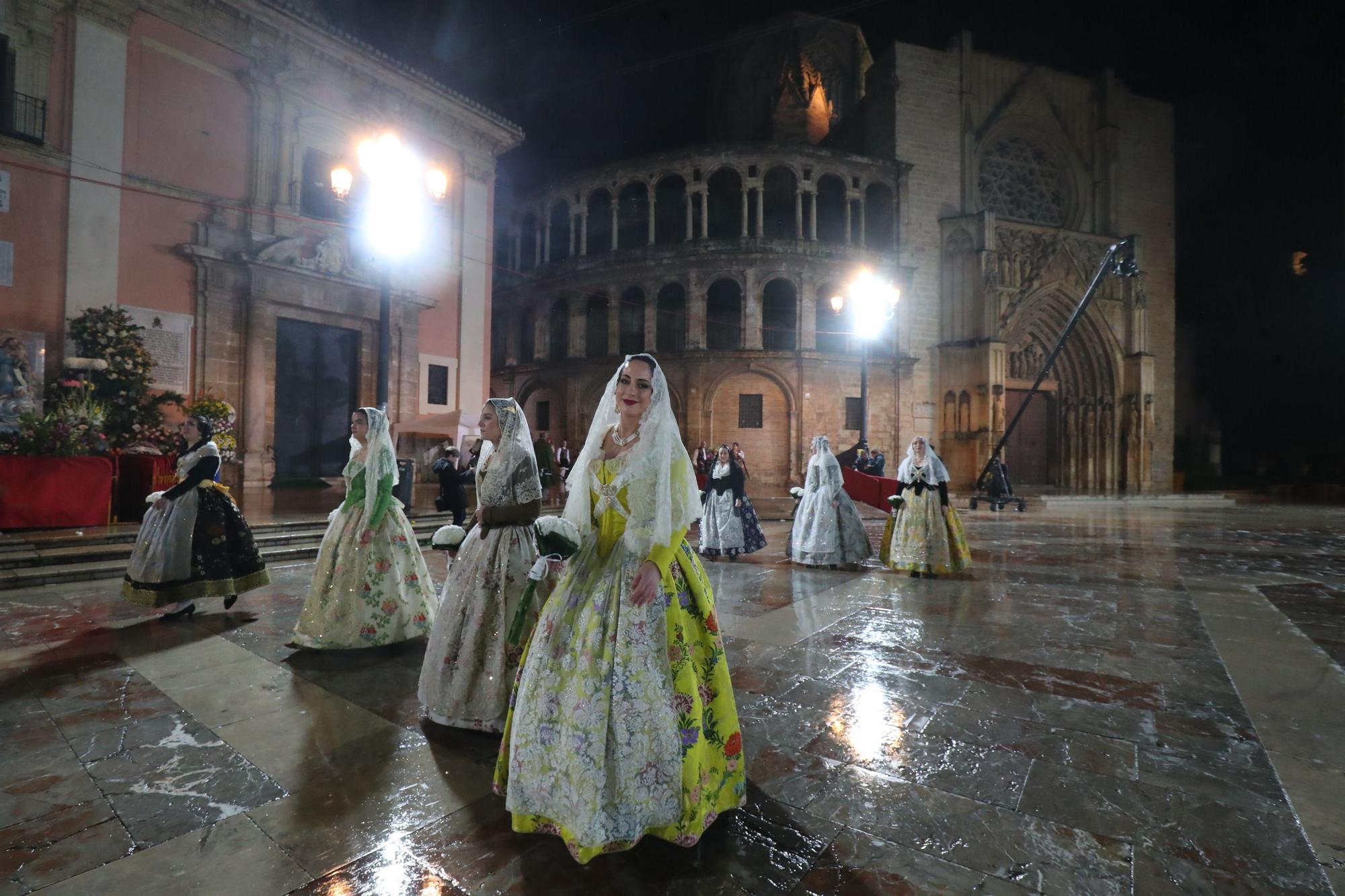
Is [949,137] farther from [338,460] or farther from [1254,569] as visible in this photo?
[338,460]

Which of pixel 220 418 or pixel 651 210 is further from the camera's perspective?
pixel 651 210

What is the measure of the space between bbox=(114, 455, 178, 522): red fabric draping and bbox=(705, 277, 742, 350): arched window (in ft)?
63.5

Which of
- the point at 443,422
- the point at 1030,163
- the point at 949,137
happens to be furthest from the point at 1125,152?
the point at 443,422

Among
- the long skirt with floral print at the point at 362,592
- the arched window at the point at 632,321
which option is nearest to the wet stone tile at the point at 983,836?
the long skirt with floral print at the point at 362,592

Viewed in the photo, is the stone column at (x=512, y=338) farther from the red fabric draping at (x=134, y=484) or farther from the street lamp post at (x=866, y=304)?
the red fabric draping at (x=134, y=484)

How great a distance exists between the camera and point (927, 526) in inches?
310

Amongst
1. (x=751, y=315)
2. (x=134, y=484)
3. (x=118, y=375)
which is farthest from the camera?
(x=751, y=315)

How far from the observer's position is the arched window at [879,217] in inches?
1026

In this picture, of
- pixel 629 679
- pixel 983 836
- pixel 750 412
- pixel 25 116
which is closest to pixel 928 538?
pixel 983 836

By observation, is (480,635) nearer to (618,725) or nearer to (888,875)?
(618,725)

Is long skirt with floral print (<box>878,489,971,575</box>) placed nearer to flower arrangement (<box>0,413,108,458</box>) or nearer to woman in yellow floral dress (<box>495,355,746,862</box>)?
woman in yellow floral dress (<box>495,355,746,862</box>)

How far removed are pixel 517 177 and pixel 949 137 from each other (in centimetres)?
1933

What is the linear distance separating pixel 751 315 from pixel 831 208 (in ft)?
21.3

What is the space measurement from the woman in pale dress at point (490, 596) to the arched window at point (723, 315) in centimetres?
2286
